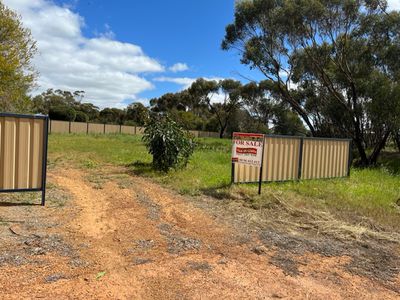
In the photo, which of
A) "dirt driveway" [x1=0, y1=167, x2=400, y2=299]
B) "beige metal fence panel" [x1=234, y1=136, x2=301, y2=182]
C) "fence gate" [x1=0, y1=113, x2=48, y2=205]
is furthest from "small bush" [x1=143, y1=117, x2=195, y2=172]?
"fence gate" [x1=0, y1=113, x2=48, y2=205]

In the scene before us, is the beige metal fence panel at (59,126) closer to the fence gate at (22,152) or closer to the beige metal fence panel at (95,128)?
the beige metal fence panel at (95,128)

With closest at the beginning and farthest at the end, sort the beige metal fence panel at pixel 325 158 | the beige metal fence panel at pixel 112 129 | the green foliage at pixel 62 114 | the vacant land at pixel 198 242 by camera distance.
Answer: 1. the vacant land at pixel 198 242
2. the beige metal fence panel at pixel 325 158
3. the beige metal fence panel at pixel 112 129
4. the green foliage at pixel 62 114

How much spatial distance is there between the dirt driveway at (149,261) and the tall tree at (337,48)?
17212mm

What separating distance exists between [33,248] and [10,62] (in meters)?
15.6

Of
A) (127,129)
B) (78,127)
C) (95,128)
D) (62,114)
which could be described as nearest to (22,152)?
(78,127)

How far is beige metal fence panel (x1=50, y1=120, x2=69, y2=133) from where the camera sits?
147ft

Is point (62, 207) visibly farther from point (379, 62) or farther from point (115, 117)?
point (115, 117)

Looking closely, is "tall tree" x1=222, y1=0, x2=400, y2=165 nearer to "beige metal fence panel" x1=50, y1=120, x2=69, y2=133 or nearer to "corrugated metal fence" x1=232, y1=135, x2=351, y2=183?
"corrugated metal fence" x1=232, y1=135, x2=351, y2=183

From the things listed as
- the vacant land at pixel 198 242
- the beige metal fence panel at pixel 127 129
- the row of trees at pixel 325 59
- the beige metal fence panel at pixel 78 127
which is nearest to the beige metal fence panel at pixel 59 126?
the beige metal fence panel at pixel 78 127

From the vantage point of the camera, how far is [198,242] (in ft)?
17.2

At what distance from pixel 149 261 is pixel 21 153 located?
3.29 meters

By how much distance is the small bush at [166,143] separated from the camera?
38.9 feet

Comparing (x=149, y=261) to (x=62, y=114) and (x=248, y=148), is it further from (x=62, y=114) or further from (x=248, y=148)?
(x=62, y=114)

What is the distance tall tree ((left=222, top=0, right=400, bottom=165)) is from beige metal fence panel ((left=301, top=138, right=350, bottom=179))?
9.16 m
